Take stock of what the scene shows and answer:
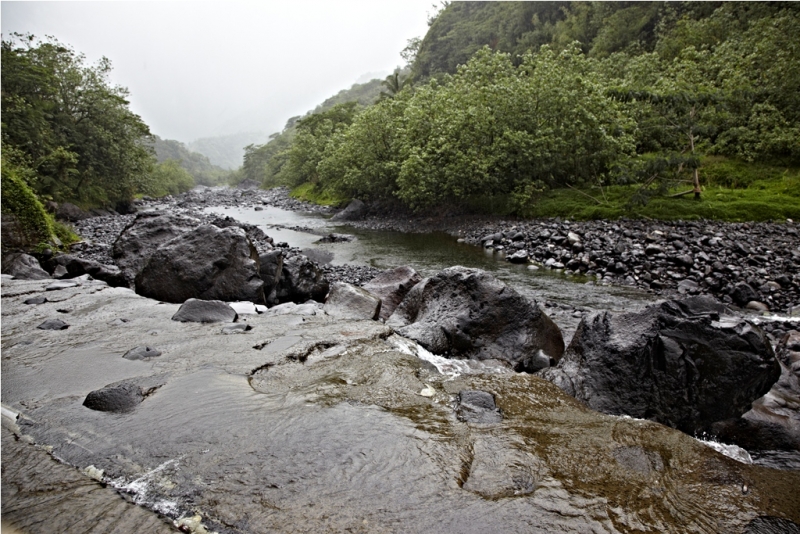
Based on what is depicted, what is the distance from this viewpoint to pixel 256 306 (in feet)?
34.0

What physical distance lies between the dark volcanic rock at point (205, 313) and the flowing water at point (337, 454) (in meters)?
1.39

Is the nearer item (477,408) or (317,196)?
(477,408)

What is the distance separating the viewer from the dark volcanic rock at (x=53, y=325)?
26.4 feet

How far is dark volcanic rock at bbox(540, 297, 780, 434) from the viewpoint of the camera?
18.6ft

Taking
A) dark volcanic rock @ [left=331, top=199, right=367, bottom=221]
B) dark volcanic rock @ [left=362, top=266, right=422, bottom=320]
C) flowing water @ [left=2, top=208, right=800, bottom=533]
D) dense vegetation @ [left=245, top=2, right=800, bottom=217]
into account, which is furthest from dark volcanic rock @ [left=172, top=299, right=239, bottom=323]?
dark volcanic rock @ [left=331, top=199, right=367, bottom=221]

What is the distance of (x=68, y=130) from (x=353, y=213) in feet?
83.8

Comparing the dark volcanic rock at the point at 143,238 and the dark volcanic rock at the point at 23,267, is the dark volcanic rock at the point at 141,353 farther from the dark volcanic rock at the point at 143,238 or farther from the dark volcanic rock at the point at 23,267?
the dark volcanic rock at the point at 23,267

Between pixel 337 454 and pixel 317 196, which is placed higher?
pixel 317 196

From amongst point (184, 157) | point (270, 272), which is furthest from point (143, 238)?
point (184, 157)

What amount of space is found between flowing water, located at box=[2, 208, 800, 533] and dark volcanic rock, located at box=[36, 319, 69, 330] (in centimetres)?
64

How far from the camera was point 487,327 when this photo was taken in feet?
26.8

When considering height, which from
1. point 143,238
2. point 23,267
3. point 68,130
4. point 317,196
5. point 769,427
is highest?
point 68,130

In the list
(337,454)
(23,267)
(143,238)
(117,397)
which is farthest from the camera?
(143,238)

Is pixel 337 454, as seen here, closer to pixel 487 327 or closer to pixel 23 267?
pixel 487 327
